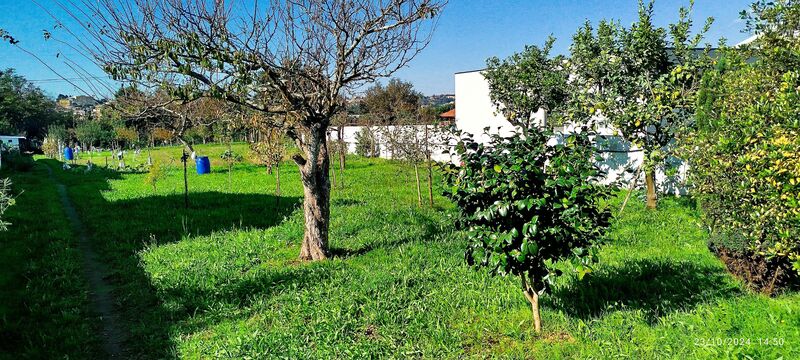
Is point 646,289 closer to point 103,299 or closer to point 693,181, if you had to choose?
point 693,181

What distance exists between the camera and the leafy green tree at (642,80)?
841 cm

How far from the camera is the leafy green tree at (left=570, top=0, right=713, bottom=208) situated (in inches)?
331

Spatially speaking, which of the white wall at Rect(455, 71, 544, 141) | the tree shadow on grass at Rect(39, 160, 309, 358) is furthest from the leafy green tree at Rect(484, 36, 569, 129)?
the tree shadow on grass at Rect(39, 160, 309, 358)

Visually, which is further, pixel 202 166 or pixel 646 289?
pixel 202 166

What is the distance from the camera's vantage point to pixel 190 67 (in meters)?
5.52

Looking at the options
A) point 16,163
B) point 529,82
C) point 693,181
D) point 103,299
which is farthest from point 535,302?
point 16,163

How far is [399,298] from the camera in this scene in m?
5.09

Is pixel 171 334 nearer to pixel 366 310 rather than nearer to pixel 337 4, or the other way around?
pixel 366 310

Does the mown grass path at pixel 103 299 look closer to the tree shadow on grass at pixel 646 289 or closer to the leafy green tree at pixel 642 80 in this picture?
the tree shadow on grass at pixel 646 289

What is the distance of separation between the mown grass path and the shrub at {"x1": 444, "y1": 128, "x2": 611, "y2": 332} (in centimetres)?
380

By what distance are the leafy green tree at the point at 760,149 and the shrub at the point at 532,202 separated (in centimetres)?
120

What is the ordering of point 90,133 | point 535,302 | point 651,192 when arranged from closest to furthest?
point 535,302 < point 651,192 < point 90,133

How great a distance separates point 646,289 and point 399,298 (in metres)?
2.64

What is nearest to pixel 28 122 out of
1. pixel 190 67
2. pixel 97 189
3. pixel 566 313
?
pixel 97 189
